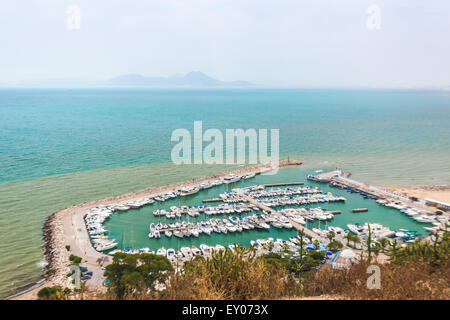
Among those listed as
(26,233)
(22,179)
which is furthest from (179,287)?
(22,179)

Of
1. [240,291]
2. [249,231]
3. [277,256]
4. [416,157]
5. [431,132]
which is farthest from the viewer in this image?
[431,132]

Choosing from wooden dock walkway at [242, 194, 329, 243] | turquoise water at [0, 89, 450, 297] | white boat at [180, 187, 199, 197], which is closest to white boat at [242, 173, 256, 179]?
turquoise water at [0, 89, 450, 297]

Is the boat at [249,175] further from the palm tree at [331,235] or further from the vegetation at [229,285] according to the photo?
the vegetation at [229,285]

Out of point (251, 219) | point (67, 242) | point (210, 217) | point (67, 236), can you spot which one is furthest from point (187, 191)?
point (67, 242)

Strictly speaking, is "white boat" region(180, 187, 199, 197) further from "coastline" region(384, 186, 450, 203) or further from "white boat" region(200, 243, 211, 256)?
"coastline" region(384, 186, 450, 203)

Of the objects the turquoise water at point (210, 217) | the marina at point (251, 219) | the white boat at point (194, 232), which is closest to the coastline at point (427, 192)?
the marina at point (251, 219)
